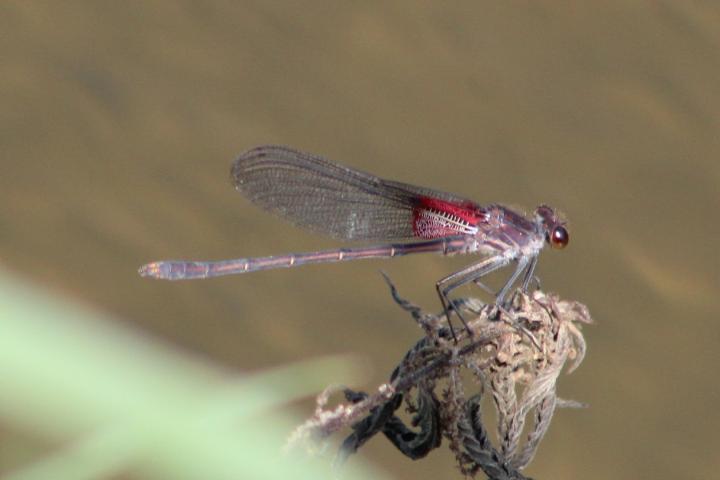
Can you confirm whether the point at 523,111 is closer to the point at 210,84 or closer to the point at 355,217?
the point at 210,84

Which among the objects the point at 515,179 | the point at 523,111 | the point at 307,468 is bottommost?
the point at 307,468

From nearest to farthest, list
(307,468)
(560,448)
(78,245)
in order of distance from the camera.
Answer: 1. (307,468)
2. (560,448)
3. (78,245)

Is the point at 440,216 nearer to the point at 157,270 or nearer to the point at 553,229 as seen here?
the point at 553,229

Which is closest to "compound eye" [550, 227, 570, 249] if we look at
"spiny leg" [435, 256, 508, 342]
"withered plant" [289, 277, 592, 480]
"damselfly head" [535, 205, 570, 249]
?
"damselfly head" [535, 205, 570, 249]

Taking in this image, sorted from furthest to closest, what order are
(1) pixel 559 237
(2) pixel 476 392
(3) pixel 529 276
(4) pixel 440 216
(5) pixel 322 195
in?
(5) pixel 322 195
(4) pixel 440 216
(1) pixel 559 237
(3) pixel 529 276
(2) pixel 476 392

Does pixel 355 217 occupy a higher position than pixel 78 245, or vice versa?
pixel 78 245

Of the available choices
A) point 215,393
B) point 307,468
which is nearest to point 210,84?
point 215,393

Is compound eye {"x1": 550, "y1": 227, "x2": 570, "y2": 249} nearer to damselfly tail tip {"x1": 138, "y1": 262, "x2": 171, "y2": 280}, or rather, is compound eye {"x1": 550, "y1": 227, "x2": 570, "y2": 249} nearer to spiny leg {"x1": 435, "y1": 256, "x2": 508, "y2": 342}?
spiny leg {"x1": 435, "y1": 256, "x2": 508, "y2": 342}

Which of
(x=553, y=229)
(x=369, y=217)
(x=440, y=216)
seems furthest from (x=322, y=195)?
(x=553, y=229)
